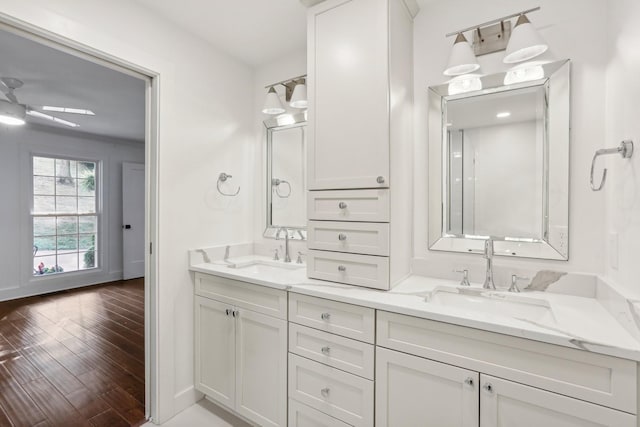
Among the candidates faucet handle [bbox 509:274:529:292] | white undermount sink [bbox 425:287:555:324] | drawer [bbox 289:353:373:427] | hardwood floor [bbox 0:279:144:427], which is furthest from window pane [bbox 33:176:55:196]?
faucet handle [bbox 509:274:529:292]

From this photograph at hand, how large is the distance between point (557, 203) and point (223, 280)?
1850mm

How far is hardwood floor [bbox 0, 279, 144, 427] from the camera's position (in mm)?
1882

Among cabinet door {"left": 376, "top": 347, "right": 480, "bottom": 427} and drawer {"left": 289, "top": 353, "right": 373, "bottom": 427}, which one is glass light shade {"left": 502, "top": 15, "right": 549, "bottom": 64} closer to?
cabinet door {"left": 376, "top": 347, "right": 480, "bottom": 427}

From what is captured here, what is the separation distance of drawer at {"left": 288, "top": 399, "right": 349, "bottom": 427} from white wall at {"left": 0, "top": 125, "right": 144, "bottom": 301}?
15.7ft

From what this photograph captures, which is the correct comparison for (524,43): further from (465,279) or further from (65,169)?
(65,169)

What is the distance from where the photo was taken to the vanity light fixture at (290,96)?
81.6 inches

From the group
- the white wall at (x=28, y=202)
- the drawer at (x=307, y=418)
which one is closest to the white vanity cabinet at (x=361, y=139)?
the drawer at (x=307, y=418)

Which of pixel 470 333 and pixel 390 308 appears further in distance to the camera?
pixel 390 308

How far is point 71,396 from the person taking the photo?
2033mm

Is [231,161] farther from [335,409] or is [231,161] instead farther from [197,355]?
[335,409]

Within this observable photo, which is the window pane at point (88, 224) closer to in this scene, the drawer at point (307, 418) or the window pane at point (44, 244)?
the window pane at point (44, 244)

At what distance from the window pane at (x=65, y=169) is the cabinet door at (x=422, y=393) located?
5494 mm

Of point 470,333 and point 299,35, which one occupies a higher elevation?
point 299,35

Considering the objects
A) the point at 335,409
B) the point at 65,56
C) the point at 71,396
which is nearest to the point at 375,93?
the point at 335,409
